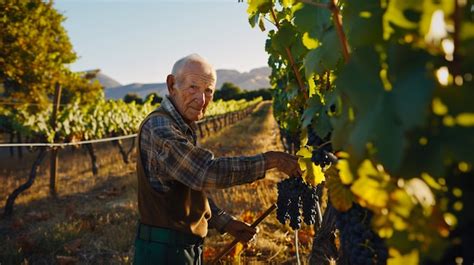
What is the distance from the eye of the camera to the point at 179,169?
2.18 m

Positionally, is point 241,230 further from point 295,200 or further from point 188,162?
point 188,162

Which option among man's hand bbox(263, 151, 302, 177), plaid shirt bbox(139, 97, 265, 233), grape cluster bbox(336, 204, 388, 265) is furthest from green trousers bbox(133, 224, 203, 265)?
grape cluster bbox(336, 204, 388, 265)

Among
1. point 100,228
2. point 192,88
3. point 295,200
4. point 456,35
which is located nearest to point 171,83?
point 192,88

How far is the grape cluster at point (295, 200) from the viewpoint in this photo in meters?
2.71

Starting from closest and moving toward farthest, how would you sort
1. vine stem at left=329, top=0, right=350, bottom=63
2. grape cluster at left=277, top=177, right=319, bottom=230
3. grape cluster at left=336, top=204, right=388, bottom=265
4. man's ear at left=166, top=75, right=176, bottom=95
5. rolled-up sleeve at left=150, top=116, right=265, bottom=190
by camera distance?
vine stem at left=329, top=0, right=350, bottom=63 < grape cluster at left=336, top=204, right=388, bottom=265 < rolled-up sleeve at left=150, top=116, right=265, bottom=190 < man's ear at left=166, top=75, right=176, bottom=95 < grape cluster at left=277, top=177, right=319, bottom=230

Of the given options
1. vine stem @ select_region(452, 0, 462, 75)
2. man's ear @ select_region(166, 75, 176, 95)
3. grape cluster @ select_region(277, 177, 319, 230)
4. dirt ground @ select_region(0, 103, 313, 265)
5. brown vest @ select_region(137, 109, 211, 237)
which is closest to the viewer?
vine stem @ select_region(452, 0, 462, 75)

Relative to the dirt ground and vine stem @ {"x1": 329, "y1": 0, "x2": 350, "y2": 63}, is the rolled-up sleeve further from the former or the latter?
the dirt ground

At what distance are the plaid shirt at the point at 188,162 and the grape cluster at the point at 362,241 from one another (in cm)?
74

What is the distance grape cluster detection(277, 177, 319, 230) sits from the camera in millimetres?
2713

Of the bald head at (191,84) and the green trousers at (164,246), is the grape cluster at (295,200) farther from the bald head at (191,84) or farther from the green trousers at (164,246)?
the bald head at (191,84)

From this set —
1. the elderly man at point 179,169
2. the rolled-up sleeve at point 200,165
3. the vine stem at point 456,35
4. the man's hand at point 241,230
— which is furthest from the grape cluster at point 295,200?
the vine stem at point 456,35

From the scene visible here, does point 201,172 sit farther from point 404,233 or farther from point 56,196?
point 56,196

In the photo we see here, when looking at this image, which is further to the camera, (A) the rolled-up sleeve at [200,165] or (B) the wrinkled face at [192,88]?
(B) the wrinkled face at [192,88]

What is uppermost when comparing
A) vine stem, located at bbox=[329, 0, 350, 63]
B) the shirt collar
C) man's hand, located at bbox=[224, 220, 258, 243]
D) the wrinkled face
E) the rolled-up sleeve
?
vine stem, located at bbox=[329, 0, 350, 63]
